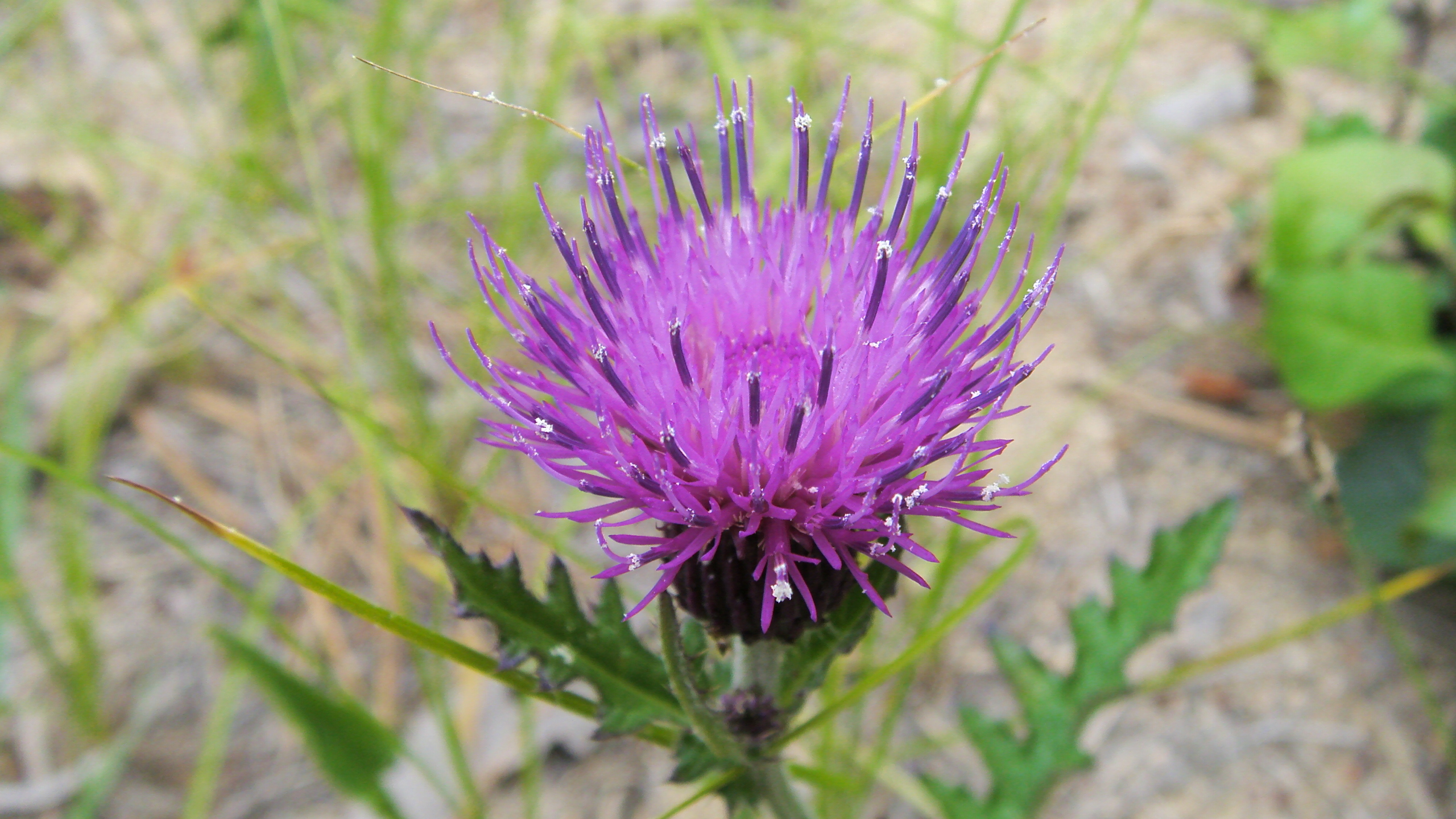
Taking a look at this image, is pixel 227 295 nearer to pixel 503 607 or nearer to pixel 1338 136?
pixel 503 607

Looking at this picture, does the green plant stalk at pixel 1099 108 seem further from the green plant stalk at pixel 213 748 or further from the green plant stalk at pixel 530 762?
the green plant stalk at pixel 213 748

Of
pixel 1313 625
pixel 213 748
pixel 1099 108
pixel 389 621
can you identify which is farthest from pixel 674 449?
pixel 213 748

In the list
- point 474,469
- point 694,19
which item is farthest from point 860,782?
point 694,19

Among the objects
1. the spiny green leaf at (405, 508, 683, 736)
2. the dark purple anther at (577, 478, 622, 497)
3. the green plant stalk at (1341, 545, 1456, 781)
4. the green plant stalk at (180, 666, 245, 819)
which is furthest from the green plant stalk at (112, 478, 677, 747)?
the green plant stalk at (1341, 545, 1456, 781)

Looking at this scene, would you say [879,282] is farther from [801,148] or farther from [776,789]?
[776,789]

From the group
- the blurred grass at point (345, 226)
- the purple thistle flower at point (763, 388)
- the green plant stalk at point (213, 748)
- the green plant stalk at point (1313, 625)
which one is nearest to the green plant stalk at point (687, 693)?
the purple thistle flower at point (763, 388)

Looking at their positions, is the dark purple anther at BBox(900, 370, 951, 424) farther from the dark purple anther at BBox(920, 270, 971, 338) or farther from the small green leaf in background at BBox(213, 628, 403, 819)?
the small green leaf in background at BBox(213, 628, 403, 819)
